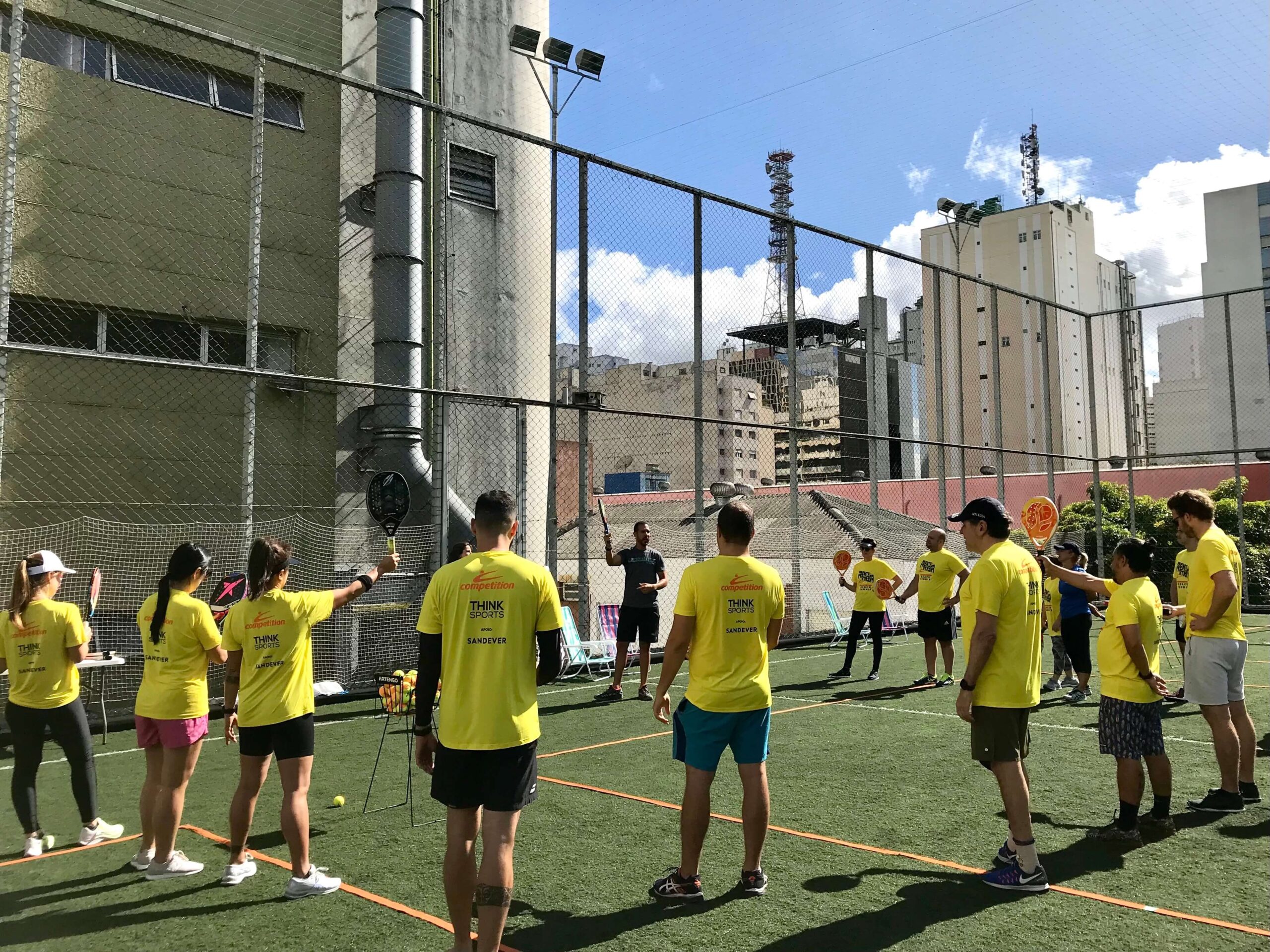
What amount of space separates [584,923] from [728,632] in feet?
4.87

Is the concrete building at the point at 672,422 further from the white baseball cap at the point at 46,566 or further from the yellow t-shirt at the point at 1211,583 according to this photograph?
the yellow t-shirt at the point at 1211,583

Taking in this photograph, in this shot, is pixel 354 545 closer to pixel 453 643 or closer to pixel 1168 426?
pixel 453 643

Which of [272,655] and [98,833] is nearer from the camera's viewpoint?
[272,655]

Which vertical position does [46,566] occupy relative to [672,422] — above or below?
below

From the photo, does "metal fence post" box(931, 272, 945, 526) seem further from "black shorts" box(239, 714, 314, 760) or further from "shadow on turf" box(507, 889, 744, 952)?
"black shorts" box(239, 714, 314, 760)

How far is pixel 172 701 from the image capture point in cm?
504

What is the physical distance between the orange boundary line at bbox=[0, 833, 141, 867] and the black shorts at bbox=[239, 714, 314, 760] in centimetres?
181

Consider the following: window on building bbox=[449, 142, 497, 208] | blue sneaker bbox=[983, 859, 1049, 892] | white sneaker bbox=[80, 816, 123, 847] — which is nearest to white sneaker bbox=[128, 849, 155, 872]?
white sneaker bbox=[80, 816, 123, 847]

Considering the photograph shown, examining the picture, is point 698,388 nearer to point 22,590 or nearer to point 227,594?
point 227,594

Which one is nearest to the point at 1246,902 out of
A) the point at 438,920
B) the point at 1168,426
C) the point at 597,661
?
the point at 438,920

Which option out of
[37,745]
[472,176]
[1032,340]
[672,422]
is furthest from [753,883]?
[1032,340]

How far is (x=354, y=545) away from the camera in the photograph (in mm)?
11906

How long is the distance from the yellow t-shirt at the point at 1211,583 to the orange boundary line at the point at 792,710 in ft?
10.3

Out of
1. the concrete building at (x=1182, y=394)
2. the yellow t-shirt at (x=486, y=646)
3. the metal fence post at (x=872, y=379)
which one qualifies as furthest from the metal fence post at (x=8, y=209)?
the concrete building at (x=1182, y=394)
